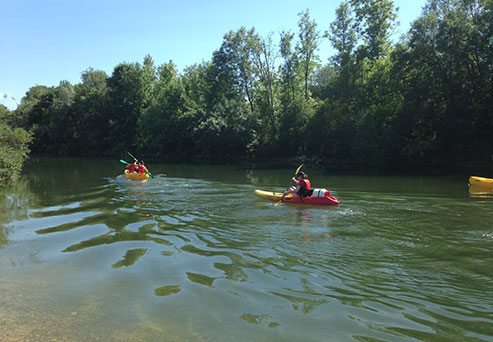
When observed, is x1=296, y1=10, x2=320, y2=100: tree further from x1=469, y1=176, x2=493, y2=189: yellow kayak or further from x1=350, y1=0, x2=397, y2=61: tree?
x1=469, y1=176, x2=493, y2=189: yellow kayak

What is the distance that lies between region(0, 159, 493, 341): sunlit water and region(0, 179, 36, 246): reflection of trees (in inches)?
5.2

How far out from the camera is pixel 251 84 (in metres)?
44.8

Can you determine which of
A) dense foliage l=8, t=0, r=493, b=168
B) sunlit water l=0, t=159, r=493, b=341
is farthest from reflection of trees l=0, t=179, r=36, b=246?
dense foliage l=8, t=0, r=493, b=168

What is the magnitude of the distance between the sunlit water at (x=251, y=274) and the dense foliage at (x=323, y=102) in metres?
17.2

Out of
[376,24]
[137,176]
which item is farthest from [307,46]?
[137,176]

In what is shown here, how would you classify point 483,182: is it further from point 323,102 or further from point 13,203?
point 323,102

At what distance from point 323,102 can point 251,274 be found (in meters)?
31.5

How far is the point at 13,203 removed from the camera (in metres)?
13.6

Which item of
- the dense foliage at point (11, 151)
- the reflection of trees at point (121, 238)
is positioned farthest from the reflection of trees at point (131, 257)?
the dense foliage at point (11, 151)

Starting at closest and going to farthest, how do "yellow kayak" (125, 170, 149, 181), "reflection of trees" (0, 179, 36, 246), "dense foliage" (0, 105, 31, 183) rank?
"reflection of trees" (0, 179, 36, 246) < "yellow kayak" (125, 170, 149, 181) < "dense foliage" (0, 105, 31, 183)

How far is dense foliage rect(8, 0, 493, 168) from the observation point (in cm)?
2544

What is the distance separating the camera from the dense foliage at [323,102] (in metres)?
25.4

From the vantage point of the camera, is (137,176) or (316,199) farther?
(137,176)

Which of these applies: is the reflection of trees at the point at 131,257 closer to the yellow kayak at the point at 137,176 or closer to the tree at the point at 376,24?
the yellow kayak at the point at 137,176
